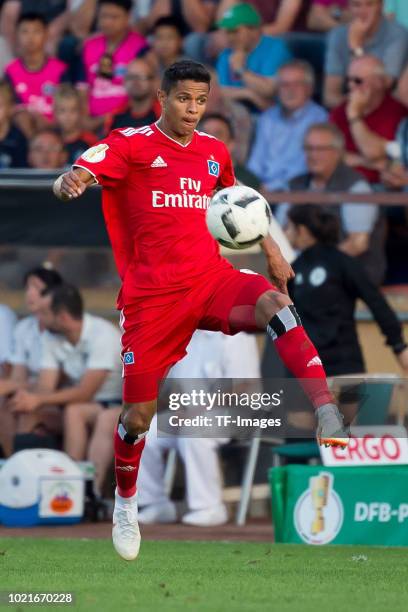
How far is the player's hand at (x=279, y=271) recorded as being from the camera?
788 centimetres

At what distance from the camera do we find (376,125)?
1293cm

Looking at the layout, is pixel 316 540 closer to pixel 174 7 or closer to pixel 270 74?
pixel 270 74

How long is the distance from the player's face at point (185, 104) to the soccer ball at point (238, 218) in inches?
20.7

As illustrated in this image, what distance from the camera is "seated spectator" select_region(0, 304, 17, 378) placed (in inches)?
499

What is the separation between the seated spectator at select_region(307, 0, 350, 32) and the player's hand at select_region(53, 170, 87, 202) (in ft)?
25.4

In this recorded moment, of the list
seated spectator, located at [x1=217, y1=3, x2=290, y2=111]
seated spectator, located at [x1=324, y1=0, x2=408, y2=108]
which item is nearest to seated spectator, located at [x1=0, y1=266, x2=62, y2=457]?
seated spectator, located at [x1=217, y1=3, x2=290, y2=111]

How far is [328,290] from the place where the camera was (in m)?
11.2

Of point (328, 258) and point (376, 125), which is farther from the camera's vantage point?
point (376, 125)

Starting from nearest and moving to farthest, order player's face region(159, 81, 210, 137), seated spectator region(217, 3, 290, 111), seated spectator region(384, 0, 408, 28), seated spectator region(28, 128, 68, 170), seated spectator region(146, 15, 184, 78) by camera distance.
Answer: player's face region(159, 81, 210, 137)
seated spectator region(28, 128, 68, 170)
seated spectator region(217, 3, 290, 111)
seated spectator region(146, 15, 184, 78)
seated spectator region(384, 0, 408, 28)

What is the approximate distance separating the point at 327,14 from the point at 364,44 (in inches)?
49.4

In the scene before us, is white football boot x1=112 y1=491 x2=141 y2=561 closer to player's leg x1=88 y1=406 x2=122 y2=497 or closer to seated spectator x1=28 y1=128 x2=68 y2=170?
player's leg x1=88 y1=406 x2=122 y2=497

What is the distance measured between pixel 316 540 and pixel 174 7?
7204 millimetres

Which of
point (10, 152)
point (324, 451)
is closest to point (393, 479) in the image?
point (324, 451)

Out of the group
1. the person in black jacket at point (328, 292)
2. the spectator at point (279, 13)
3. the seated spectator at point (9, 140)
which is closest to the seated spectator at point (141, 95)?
the seated spectator at point (9, 140)
